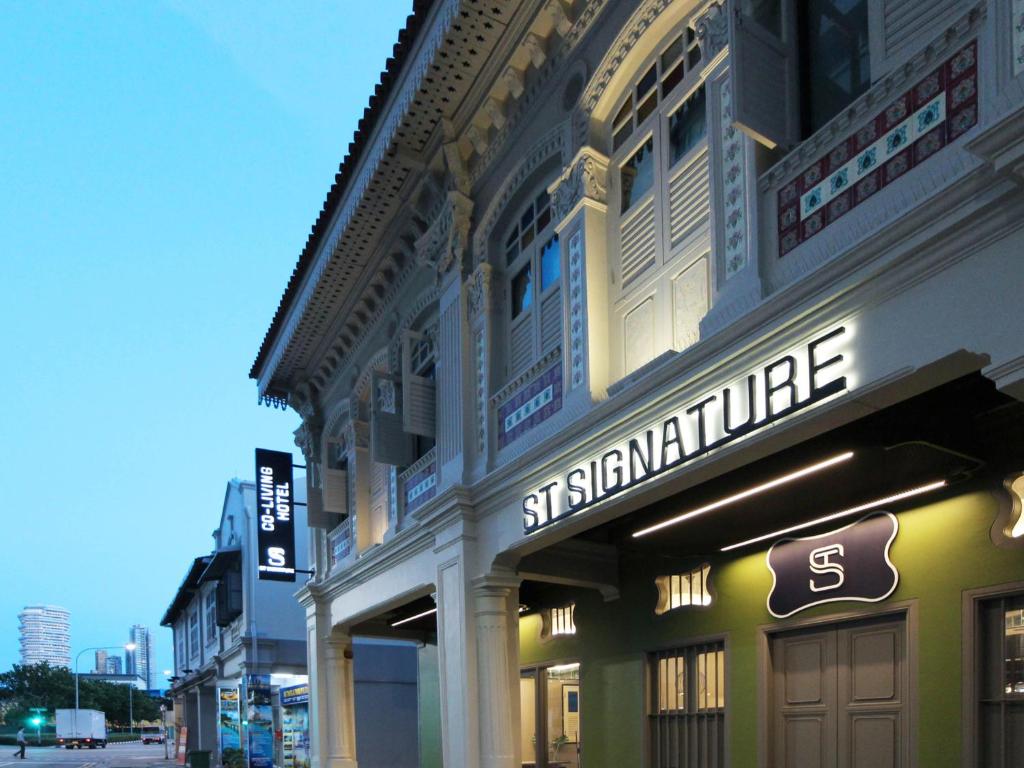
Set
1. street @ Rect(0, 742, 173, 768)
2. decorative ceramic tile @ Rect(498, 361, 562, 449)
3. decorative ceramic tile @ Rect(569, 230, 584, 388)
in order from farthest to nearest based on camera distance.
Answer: street @ Rect(0, 742, 173, 768), decorative ceramic tile @ Rect(498, 361, 562, 449), decorative ceramic tile @ Rect(569, 230, 584, 388)

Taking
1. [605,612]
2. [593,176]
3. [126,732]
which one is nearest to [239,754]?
[605,612]

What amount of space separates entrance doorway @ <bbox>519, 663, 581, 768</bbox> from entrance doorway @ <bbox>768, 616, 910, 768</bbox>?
5.00 m

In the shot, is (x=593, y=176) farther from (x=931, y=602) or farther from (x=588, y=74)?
(x=931, y=602)

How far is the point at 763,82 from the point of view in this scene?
7207mm

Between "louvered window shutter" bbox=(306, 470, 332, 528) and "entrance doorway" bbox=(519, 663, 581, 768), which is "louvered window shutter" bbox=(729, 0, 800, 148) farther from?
→ "louvered window shutter" bbox=(306, 470, 332, 528)

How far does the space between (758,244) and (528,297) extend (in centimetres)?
469

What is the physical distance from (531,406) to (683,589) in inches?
113

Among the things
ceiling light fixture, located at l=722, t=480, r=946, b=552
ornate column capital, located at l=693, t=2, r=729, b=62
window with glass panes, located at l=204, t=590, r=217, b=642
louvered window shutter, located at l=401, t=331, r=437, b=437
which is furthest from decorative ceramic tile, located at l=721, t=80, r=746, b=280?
window with glass panes, located at l=204, t=590, r=217, b=642

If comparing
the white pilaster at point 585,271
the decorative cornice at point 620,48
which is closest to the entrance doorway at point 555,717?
the white pilaster at point 585,271

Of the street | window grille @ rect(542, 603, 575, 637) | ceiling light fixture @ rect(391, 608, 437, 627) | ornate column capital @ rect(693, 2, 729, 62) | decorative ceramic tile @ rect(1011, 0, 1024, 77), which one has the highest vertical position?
ornate column capital @ rect(693, 2, 729, 62)

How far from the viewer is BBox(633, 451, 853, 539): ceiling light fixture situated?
7766 millimetres

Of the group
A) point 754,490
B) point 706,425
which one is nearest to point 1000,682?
point 754,490

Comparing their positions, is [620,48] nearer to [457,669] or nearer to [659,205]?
[659,205]

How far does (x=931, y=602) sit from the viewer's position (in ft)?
27.7
